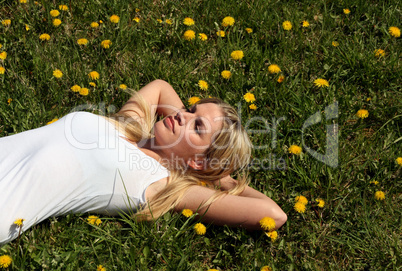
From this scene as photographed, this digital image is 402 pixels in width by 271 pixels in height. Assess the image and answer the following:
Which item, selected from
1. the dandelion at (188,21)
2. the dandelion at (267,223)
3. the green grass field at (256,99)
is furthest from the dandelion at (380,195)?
the dandelion at (188,21)

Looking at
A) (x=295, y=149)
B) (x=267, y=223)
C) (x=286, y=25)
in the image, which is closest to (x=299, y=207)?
(x=267, y=223)

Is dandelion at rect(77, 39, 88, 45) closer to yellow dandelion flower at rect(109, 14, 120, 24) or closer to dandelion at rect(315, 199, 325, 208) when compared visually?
yellow dandelion flower at rect(109, 14, 120, 24)

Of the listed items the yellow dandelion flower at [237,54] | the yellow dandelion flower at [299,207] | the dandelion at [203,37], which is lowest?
the yellow dandelion flower at [299,207]

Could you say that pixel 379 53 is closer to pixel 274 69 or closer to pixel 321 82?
pixel 321 82

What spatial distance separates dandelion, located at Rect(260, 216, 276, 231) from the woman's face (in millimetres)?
492

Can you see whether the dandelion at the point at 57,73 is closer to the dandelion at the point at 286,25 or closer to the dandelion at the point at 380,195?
the dandelion at the point at 286,25

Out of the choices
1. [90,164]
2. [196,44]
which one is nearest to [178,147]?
[90,164]

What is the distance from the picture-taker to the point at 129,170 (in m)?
2.28

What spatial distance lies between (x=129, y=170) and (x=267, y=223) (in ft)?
2.51

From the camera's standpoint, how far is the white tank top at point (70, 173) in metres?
2.11

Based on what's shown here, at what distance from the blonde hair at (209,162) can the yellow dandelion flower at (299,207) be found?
1.03 feet

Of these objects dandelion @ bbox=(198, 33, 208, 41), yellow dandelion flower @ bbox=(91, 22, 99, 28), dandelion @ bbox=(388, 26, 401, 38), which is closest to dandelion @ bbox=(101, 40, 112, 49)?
yellow dandelion flower @ bbox=(91, 22, 99, 28)

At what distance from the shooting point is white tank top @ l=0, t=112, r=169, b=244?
83.1 inches

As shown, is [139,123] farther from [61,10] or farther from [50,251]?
[61,10]
